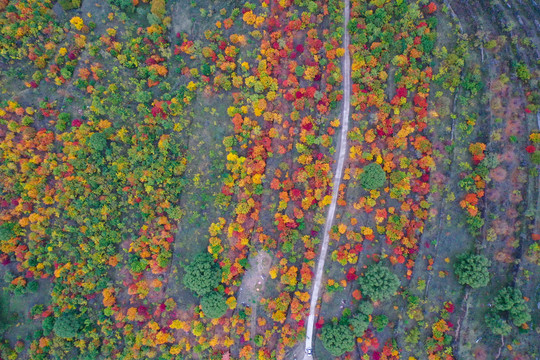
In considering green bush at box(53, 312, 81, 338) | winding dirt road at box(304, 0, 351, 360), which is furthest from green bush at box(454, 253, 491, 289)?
green bush at box(53, 312, 81, 338)

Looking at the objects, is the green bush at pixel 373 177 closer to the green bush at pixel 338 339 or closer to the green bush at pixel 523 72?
the green bush at pixel 338 339

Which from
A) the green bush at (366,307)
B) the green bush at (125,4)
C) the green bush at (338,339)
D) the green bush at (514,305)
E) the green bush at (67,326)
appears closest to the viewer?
the green bush at (514,305)

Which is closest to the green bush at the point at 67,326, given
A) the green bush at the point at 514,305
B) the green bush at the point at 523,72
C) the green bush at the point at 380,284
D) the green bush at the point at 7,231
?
the green bush at the point at 7,231

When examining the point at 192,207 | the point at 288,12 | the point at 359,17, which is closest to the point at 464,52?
the point at 359,17

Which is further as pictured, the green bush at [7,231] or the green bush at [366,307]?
the green bush at [7,231]

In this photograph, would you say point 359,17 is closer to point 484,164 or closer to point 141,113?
point 484,164

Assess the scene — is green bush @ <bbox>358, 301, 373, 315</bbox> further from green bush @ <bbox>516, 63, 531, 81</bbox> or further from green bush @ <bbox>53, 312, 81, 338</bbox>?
green bush @ <bbox>53, 312, 81, 338</bbox>

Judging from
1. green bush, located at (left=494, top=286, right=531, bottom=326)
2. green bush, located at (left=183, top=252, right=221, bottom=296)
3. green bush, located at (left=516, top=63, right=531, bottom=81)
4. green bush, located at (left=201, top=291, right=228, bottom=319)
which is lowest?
green bush, located at (left=494, top=286, right=531, bottom=326)
